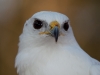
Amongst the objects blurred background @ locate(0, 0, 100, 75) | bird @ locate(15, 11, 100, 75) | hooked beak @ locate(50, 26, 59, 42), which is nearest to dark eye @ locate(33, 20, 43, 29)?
bird @ locate(15, 11, 100, 75)

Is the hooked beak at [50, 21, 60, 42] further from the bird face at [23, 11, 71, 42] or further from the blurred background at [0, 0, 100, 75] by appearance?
the blurred background at [0, 0, 100, 75]

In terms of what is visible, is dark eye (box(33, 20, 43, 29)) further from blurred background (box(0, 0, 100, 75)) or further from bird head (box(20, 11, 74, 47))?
blurred background (box(0, 0, 100, 75))

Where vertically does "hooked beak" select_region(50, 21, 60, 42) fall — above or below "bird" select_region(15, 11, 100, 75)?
above

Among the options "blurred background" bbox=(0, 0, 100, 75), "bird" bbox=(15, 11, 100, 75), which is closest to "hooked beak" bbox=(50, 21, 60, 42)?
"bird" bbox=(15, 11, 100, 75)

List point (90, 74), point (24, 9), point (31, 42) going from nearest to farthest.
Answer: point (90, 74), point (31, 42), point (24, 9)

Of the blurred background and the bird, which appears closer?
the bird

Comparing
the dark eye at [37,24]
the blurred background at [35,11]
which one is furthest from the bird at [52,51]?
the blurred background at [35,11]

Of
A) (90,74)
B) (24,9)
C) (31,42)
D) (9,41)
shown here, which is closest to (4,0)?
(24,9)

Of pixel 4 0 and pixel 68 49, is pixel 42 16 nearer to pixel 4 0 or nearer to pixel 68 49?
pixel 68 49
